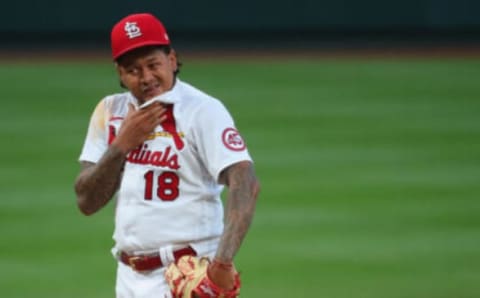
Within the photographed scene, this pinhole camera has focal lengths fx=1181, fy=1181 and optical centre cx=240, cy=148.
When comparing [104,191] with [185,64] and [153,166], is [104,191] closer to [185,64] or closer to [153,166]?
[153,166]

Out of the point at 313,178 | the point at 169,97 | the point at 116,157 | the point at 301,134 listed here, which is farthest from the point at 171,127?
the point at 301,134

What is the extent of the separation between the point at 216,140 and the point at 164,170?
213 mm

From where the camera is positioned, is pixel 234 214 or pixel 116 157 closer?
pixel 234 214

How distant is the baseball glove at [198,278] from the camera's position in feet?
11.8

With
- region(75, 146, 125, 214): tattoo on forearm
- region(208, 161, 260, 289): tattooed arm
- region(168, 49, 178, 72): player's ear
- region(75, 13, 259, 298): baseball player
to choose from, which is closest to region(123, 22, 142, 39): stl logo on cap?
region(75, 13, 259, 298): baseball player

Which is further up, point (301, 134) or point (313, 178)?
point (301, 134)

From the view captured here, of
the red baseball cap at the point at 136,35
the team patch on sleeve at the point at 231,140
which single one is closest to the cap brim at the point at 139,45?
the red baseball cap at the point at 136,35

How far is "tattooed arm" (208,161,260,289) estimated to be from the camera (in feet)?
11.7

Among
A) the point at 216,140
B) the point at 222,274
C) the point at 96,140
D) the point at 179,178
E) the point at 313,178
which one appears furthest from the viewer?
the point at 313,178

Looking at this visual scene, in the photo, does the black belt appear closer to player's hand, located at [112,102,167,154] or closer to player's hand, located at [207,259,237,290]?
player's hand, located at [207,259,237,290]

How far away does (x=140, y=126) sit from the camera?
3.79 m

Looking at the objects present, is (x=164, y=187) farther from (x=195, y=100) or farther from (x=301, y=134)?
(x=301, y=134)

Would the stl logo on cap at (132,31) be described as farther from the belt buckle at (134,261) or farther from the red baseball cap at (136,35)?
the belt buckle at (134,261)

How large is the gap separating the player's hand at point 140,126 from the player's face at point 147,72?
62 millimetres
